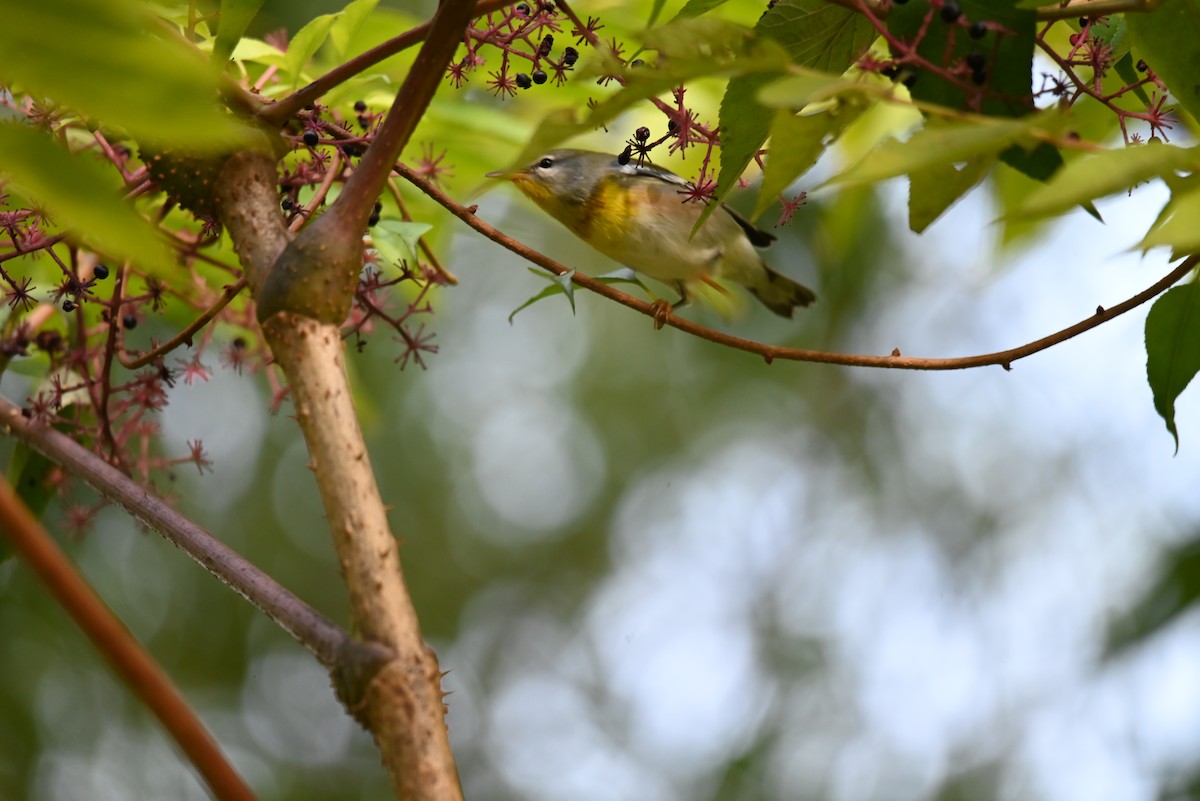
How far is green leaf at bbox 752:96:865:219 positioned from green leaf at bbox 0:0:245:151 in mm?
361

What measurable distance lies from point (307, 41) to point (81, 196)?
898 millimetres

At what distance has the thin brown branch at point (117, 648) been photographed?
16.1 inches

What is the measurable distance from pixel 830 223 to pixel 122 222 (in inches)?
61.3

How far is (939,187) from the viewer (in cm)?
68

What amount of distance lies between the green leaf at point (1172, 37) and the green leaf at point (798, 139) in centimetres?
21

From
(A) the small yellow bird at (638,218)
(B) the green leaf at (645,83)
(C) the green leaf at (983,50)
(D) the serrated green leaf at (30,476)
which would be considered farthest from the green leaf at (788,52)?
(A) the small yellow bird at (638,218)

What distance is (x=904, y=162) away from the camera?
1.74ft

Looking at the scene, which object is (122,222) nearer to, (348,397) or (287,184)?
(348,397)

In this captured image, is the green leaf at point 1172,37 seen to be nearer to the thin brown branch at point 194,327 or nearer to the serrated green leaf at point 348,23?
the thin brown branch at point 194,327

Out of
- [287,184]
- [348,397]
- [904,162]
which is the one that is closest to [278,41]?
[287,184]

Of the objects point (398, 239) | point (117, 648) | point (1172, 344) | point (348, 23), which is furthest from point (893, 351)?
point (348, 23)

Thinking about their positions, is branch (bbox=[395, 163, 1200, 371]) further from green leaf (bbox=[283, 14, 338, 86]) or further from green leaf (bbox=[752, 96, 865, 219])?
green leaf (bbox=[283, 14, 338, 86])

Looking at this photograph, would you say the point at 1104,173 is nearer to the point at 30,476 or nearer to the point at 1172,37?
the point at 1172,37

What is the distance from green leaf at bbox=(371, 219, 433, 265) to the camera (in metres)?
1.07
